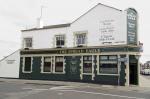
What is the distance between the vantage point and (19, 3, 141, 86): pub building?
2848cm

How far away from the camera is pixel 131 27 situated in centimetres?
2873

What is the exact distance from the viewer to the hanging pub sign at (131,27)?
93.3ft

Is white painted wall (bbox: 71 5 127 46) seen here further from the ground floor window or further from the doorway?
the ground floor window

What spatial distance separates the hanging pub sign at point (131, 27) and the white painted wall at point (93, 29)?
0.43m

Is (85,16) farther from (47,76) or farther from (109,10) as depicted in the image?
(47,76)

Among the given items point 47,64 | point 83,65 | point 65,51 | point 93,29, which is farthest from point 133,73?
point 47,64

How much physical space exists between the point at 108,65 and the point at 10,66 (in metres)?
16.5

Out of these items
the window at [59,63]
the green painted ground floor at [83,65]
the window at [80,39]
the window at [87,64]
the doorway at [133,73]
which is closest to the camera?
the green painted ground floor at [83,65]

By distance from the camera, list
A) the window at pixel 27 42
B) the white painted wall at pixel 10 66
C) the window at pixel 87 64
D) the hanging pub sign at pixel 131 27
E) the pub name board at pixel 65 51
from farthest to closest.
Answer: the white painted wall at pixel 10 66
the window at pixel 27 42
the window at pixel 87 64
the pub name board at pixel 65 51
the hanging pub sign at pixel 131 27

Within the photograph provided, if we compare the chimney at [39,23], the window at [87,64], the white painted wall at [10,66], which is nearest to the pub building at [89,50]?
the window at [87,64]

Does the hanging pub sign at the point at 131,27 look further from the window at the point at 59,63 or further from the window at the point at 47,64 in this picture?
the window at the point at 47,64

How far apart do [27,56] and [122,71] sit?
14.4 meters

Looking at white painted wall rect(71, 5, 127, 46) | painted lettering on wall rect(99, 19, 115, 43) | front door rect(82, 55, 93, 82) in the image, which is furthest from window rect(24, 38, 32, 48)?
painted lettering on wall rect(99, 19, 115, 43)

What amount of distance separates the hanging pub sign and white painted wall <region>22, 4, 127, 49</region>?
16.9 inches
